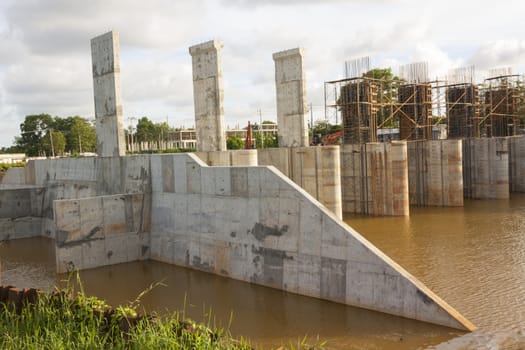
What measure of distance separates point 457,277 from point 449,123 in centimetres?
2216

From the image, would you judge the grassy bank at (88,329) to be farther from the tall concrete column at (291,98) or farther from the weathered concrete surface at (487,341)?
the tall concrete column at (291,98)

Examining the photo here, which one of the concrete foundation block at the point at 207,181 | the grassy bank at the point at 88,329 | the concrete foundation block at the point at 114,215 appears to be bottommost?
the grassy bank at the point at 88,329

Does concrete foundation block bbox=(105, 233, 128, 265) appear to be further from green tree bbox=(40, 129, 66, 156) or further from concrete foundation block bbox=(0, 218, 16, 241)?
green tree bbox=(40, 129, 66, 156)

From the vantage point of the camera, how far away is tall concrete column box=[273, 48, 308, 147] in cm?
2405

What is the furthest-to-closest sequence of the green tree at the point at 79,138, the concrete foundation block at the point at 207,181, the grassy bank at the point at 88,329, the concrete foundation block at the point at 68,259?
the green tree at the point at 79,138 → the concrete foundation block at the point at 68,259 → the concrete foundation block at the point at 207,181 → the grassy bank at the point at 88,329

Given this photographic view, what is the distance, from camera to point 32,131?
74.4 m

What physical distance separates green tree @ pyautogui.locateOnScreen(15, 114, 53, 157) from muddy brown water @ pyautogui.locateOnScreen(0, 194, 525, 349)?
5538 centimetres

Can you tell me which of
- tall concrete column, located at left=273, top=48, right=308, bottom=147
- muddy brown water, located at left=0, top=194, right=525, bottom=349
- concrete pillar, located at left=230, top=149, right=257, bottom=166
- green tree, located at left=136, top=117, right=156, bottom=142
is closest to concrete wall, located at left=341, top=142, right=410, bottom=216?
muddy brown water, located at left=0, top=194, right=525, bottom=349

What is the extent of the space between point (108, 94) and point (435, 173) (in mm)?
16686

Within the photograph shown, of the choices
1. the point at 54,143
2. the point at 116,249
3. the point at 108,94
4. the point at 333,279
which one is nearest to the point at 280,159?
the point at 108,94

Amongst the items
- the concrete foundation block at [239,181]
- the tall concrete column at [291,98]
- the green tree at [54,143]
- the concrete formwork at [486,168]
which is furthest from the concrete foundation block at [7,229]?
the green tree at [54,143]

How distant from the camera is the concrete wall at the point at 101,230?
16.6 meters

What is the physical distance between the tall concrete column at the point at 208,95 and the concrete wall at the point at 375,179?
7.30 metres

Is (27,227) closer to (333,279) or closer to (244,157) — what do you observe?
(244,157)
